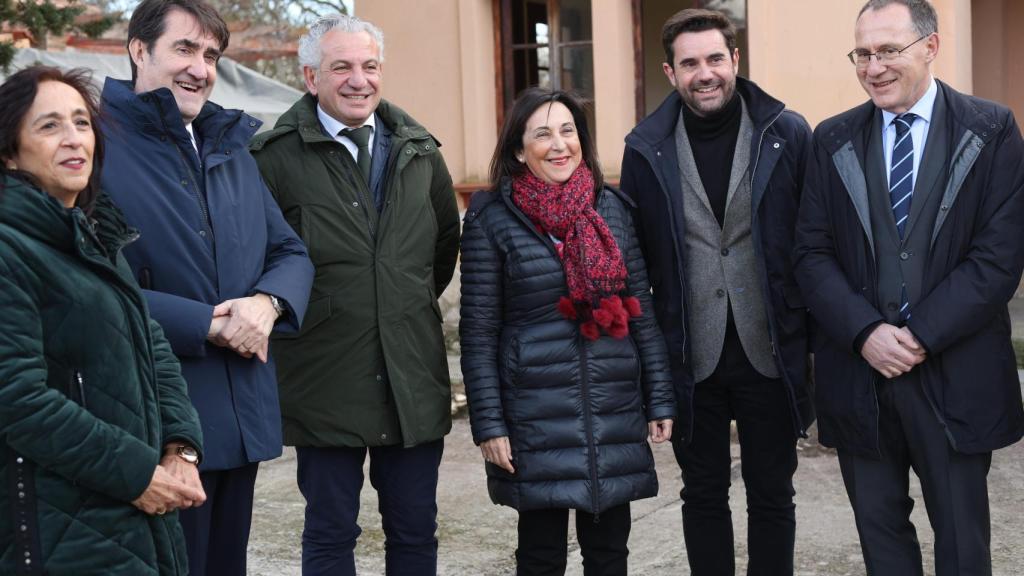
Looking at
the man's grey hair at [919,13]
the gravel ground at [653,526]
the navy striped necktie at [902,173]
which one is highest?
the man's grey hair at [919,13]

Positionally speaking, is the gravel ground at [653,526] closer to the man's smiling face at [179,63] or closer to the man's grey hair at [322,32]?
the man's grey hair at [322,32]

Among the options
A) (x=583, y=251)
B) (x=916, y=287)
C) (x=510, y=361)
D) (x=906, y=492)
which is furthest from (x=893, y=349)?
(x=510, y=361)

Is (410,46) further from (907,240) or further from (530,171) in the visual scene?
(907,240)

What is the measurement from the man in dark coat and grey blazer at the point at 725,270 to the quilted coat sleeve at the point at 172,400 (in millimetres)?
1702

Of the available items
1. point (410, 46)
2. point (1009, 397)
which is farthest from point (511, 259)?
point (410, 46)

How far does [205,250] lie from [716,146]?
1729mm

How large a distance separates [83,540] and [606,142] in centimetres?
727

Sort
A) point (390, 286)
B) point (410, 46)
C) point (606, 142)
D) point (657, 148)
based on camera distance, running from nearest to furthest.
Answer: point (390, 286), point (657, 148), point (606, 142), point (410, 46)

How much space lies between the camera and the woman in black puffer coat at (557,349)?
373 cm

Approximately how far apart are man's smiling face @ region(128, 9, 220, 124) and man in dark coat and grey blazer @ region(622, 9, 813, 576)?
1.46 m

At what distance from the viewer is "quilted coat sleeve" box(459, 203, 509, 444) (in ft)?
12.3

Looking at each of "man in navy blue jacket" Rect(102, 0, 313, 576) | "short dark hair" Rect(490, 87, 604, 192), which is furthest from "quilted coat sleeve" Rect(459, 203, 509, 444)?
"man in navy blue jacket" Rect(102, 0, 313, 576)

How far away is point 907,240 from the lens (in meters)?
3.53

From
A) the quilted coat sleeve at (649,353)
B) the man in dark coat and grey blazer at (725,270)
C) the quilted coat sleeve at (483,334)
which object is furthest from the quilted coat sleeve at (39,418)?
the man in dark coat and grey blazer at (725,270)
